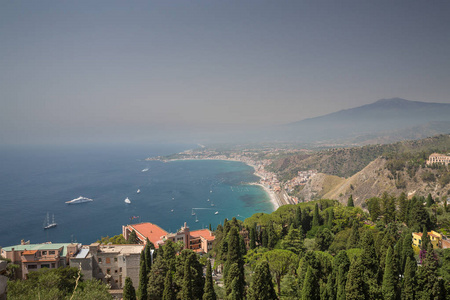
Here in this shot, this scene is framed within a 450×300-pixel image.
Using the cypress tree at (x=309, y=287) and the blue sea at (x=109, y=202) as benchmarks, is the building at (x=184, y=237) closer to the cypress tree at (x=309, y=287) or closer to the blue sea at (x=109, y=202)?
the blue sea at (x=109, y=202)

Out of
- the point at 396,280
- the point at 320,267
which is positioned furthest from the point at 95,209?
the point at 396,280

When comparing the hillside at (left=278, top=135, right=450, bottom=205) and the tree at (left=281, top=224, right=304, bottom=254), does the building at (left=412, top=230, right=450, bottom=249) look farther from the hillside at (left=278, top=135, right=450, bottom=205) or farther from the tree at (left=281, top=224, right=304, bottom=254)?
the hillside at (left=278, top=135, right=450, bottom=205)

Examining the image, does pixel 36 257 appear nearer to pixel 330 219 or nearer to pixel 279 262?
pixel 279 262

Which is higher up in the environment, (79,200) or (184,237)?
(184,237)

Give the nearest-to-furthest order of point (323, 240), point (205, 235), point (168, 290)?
point (168, 290) → point (323, 240) → point (205, 235)

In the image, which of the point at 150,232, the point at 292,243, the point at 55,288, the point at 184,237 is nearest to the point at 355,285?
the point at 292,243

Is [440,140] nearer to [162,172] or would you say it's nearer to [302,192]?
[302,192]

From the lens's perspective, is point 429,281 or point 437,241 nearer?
point 429,281
